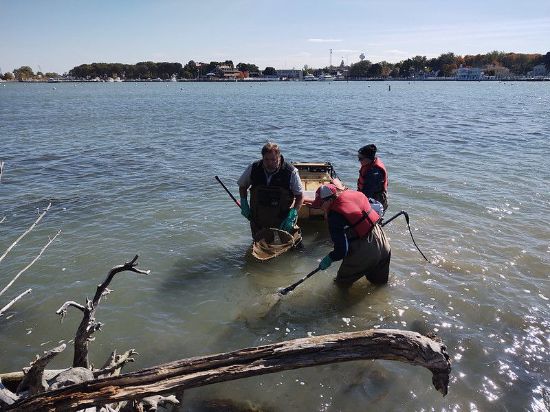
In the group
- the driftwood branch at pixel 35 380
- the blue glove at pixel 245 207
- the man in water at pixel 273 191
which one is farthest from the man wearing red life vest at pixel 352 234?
the driftwood branch at pixel 35 380

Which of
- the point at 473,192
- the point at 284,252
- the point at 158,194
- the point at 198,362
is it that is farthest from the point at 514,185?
the point at 198,362

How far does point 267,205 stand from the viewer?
7961mm

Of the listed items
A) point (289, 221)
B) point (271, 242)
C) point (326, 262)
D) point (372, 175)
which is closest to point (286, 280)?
point (271, 242)

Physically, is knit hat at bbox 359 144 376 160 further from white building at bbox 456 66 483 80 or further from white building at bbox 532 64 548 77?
white building at bbox 532 64 548 77

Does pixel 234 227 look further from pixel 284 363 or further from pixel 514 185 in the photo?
pixel 514 185

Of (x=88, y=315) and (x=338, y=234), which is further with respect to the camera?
(x=338, y=234)

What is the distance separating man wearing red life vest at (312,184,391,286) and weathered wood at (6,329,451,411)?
2.46m

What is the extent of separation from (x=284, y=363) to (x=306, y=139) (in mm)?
22495

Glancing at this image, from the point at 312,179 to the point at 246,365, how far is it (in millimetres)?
8946

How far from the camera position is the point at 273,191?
7.79 meters

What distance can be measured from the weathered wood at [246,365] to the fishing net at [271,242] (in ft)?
14.9

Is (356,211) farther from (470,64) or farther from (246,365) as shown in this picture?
(470,64)

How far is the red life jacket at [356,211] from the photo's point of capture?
19.5 feet

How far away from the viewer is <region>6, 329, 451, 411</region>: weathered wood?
298 centimetres
